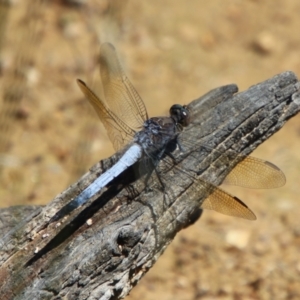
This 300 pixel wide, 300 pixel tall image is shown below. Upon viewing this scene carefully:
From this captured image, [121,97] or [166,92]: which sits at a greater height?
[166,92]

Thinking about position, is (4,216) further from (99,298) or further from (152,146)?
(152,146)

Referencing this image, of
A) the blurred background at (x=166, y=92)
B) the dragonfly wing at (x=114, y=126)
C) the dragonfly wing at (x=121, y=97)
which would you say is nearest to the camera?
the dragonfly wing at (x=114, y=126)

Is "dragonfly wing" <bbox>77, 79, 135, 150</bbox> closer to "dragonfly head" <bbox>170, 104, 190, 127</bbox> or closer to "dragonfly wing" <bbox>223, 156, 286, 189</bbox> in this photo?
"dragonfly head" <bbox>170, 104, 190, 127</bbox>

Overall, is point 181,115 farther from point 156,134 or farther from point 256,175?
point 256,175

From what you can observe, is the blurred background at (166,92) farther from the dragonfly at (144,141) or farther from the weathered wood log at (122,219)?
the weathered wood log at (122,219)

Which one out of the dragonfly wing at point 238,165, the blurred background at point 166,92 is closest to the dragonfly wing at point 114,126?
the dragonfly wing at point 238,165

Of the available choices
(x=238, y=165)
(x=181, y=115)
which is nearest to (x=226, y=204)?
(x=238, y=165)
